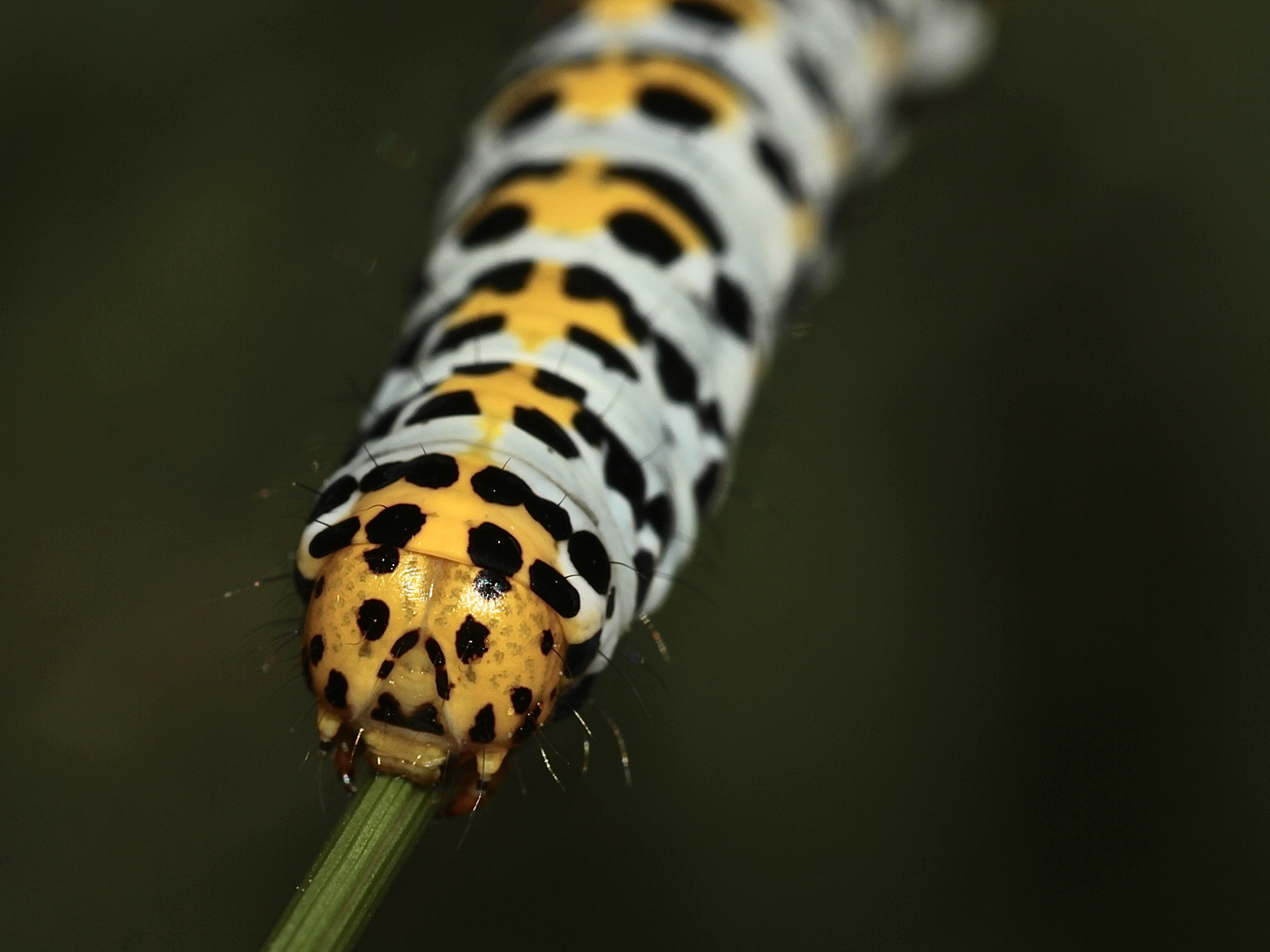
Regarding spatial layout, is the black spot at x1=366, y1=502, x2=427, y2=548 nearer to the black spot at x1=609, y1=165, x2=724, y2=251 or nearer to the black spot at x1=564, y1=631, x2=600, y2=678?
the black spot at x1=564, y1=631, x2=600, y2=678

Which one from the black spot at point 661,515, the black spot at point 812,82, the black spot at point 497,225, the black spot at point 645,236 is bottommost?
the black spot at point 661,515

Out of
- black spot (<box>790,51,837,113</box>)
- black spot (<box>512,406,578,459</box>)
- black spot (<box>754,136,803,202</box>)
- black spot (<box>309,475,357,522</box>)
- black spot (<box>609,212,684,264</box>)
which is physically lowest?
black spot (<box>309,475,357,522</box>)

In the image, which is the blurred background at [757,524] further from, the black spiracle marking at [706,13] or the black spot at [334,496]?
the black spiracle marking at [706,13]

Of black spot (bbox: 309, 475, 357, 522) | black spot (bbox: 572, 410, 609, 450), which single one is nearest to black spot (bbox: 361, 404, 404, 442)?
black spot (bbox: 309, 475, 357, 522)

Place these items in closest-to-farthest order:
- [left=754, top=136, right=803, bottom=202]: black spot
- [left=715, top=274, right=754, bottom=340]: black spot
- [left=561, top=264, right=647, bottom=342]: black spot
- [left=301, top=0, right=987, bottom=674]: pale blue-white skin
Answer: [left=301, top=0, right=987, bottom=674]: pale blue-white skin < [left=561, top=264, right=647, bottom=342]: black spot < [left=715, top=274, right=754, bottom=340]: black spot < [left=754, top=136, right=803, bottom=202]: black spot

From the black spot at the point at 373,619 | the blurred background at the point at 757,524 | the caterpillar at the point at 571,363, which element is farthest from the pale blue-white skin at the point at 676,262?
the blurred background at the point at 757,524

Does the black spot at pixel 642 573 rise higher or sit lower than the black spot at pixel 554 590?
higher
